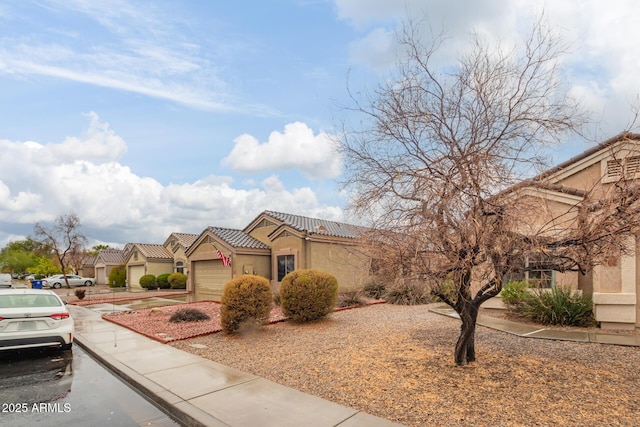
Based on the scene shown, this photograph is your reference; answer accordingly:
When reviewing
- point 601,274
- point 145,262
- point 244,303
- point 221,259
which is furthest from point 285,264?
point 145,262

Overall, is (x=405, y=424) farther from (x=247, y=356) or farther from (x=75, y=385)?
(x=75, y=385)

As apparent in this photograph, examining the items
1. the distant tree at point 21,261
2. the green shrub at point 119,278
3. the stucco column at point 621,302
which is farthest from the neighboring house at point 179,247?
the distant tree at point 21,261

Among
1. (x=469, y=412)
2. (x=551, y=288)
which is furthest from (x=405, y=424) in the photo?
(x=551, y=288)

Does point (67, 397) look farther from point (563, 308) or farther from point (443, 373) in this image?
point (563, 308)

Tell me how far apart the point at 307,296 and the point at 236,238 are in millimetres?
11586

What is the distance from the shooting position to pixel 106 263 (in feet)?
157

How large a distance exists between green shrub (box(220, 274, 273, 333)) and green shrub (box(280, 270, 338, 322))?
1048mm

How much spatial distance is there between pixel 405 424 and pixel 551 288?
9.29m

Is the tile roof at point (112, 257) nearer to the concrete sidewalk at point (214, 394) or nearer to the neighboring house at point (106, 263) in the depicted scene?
the neighboring house at point (106, 263)

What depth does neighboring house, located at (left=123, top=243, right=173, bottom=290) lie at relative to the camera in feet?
121

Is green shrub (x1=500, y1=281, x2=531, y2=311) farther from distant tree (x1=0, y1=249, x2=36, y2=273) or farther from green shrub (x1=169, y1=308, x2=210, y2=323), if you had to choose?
distant tree (x1=0, y1=249, x2=36, y2=273)

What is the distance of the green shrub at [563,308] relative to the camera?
10.5m

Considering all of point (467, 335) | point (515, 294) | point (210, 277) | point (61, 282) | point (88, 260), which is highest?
point (467, 335)

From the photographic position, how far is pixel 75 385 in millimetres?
7016
